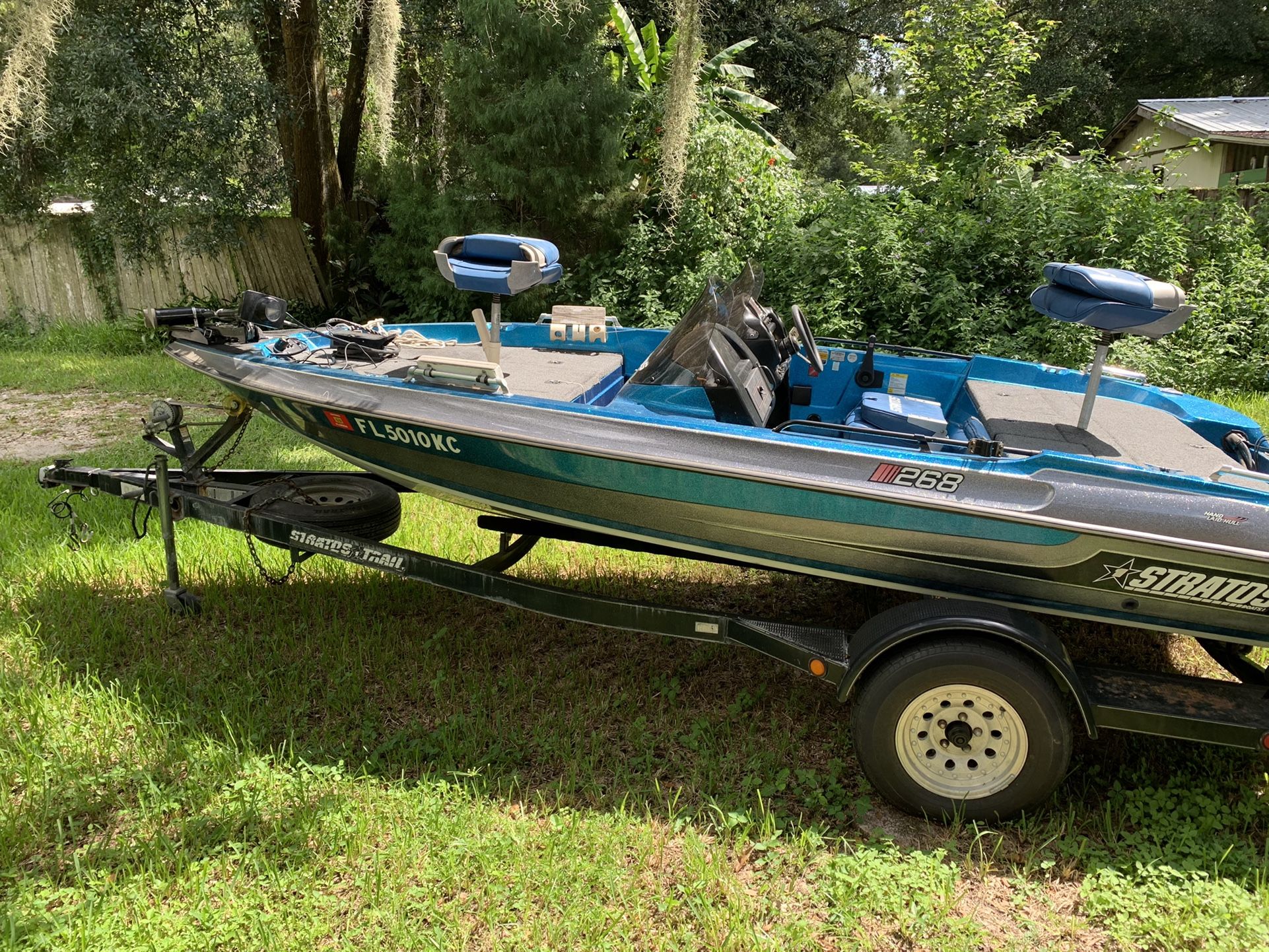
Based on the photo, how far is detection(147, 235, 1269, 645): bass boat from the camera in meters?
2.69

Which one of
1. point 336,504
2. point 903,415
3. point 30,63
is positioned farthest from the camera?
point 30,63

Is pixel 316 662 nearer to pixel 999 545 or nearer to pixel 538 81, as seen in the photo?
pixel 999 545

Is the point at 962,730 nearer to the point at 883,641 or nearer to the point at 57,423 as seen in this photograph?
the point at 883,641

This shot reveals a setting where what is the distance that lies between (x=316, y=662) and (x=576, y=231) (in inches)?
275

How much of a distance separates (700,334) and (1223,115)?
1853 centimetres

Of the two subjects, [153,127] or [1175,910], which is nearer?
[1175,910]

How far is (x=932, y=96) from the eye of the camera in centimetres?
1011

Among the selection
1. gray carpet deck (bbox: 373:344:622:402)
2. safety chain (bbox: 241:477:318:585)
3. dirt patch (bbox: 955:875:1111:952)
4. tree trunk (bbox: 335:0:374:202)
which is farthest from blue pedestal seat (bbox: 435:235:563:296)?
tree trunk (bbox: 335:0:374:202)

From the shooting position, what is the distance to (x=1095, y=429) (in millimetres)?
3504

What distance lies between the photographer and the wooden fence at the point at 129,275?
10.8 metres

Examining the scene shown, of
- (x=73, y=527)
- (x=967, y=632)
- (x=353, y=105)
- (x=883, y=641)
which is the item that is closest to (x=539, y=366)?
(x=883, y=641)

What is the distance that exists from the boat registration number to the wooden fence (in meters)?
Answer: 9.94

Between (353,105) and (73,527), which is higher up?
(353,105)

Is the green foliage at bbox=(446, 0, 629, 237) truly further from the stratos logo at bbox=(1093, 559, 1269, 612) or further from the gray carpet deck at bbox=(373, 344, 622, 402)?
the stratos logo at bbox=(1093, 559, 1269, 612)
